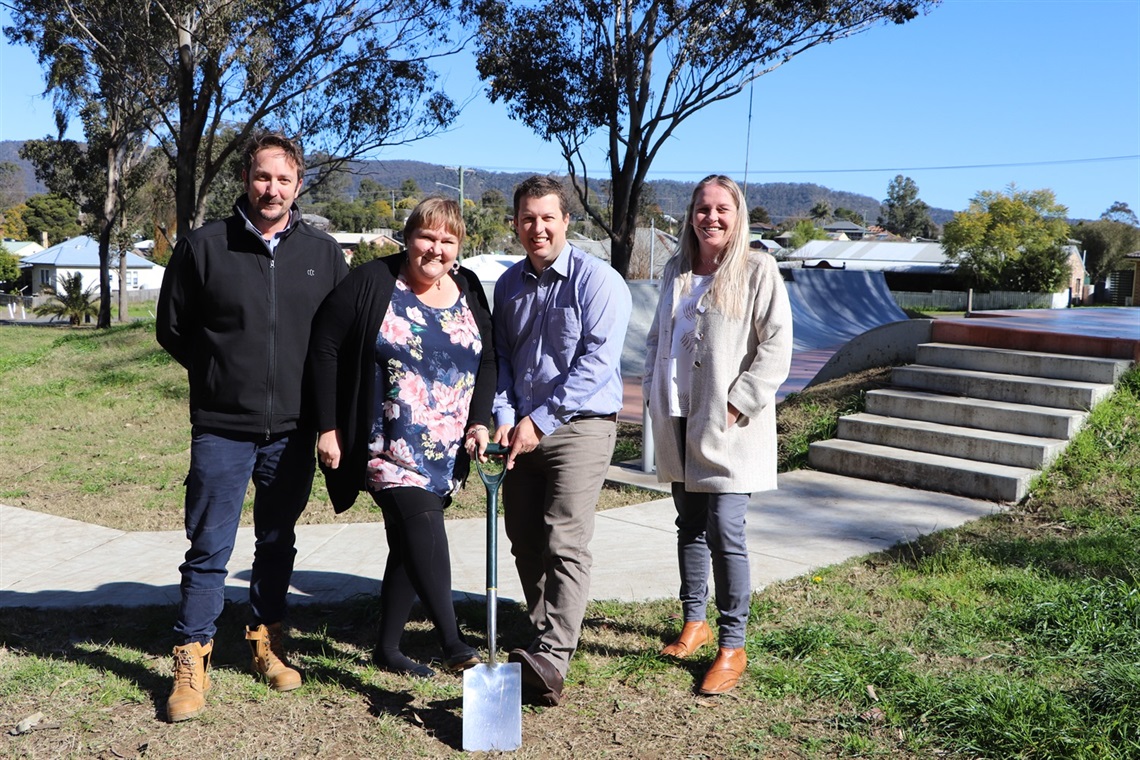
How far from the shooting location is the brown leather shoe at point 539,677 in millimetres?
3461

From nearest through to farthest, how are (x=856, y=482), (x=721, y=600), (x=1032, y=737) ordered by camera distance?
(x=1032, y=737), (x=721, y=600), (x=856, y=482)

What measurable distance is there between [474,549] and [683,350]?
85.1 inches

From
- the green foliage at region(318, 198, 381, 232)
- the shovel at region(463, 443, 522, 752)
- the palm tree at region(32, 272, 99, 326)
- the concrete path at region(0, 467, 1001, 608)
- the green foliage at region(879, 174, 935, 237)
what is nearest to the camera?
the shovel at region(463, 443, 522, 752)

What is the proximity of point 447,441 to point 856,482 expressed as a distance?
3970mm

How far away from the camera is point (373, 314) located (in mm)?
3539

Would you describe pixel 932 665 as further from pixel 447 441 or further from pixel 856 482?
pixel 856 482

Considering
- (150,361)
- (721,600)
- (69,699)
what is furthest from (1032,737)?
(150,361)

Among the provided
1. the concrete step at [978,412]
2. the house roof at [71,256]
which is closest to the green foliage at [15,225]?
the house roof at [71,256]

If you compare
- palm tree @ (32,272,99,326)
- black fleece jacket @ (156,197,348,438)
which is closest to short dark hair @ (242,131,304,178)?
black fleece jacket @ (156,197,348,438)

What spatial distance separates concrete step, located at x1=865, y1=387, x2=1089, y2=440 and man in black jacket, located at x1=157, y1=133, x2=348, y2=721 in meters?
4.92

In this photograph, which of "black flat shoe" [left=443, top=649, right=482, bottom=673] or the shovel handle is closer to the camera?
the shovel handle

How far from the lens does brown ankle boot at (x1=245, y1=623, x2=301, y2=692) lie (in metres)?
3.77

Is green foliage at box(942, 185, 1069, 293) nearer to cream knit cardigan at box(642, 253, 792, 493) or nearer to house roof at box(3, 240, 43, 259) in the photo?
cream knit cardigan at box(642, 253, 792, 493)

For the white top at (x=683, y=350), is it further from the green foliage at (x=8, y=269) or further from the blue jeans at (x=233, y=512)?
the green foliage at (x=8, y=269)
